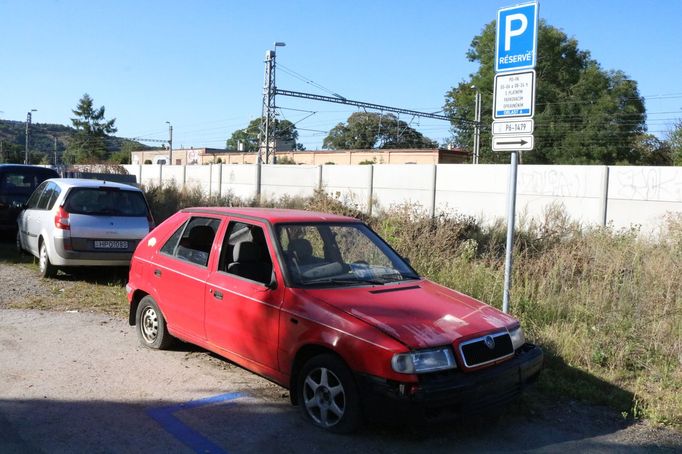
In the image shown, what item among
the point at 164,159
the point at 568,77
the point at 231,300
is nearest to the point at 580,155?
the point at 568,77

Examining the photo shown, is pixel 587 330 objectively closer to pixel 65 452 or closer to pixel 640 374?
pixel 640 374

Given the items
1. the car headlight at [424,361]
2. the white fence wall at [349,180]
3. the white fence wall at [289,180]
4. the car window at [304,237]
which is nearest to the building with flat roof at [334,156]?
the white fence wall at [289,180]

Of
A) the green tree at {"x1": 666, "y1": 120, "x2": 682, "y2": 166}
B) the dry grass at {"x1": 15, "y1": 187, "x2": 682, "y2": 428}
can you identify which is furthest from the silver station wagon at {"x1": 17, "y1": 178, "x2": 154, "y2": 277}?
the green tree at {"x1": 666, "y1": 120, "x2": 682, "y2": 166}

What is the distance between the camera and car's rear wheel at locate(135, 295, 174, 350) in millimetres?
6156

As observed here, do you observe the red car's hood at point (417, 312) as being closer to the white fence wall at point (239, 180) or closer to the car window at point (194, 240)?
the car window at point (194, 240)

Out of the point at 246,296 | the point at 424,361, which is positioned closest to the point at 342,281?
the point at 246,296

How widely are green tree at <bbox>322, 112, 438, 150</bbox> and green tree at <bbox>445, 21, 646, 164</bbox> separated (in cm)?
2960

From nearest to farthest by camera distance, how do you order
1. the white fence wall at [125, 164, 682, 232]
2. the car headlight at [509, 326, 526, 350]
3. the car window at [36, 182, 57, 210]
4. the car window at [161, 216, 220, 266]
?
the car headlight at [509, 326, 526, 350]
the car window at [161, 216, 220, 266]
the car window at [36, 182, 57, 210]
the white fence wall at [125, 164, 682, 232]

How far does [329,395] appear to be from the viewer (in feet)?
14.1

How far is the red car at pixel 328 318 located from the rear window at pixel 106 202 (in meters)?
3.76

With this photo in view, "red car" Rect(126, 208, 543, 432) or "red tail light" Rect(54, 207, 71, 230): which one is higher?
"red tail light" Rect(54, 207, 71, 230)

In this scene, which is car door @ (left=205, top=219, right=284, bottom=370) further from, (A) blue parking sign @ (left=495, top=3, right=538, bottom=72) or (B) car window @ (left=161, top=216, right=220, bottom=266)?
(A) blue parking sign @ (left=495, top=3, right=538, bottom=72)

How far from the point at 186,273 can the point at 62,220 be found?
463 cm

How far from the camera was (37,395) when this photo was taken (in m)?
4.93
